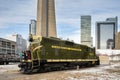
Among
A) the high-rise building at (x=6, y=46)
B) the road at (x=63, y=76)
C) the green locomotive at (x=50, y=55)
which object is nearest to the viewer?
the road at (x=63, y=76)

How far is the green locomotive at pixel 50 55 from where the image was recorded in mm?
24513

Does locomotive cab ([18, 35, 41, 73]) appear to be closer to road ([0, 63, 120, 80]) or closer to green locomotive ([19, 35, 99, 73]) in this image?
green locomotive ([19, 35, 99, 73])

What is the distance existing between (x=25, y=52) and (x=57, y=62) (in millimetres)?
5247

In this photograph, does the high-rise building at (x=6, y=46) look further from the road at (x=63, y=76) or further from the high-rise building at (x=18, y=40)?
the road at (x=63, y=76)

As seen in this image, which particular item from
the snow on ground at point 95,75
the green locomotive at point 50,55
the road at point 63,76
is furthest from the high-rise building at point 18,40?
the road at point 63,76

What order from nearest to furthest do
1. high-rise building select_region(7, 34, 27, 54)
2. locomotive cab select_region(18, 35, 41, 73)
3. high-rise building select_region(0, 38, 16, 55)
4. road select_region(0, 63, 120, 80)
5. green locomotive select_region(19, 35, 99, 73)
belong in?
road select_region(0, 63, 120, 80) < locomotive cab select_region(18, 35, 41, 73) < green locomotive select_region(19, 35, 99, 73) < high-rise building select_region(0, 38, 16, 55) < high-rise building select_region(7, 34, 27, 54)

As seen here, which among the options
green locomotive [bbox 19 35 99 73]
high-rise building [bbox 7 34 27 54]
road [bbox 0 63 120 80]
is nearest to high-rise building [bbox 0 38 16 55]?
high-rise building [bbox 7 34 27 54]

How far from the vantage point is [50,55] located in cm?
2738

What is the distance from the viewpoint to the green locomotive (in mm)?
24513

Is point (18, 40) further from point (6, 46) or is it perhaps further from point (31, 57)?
point (31, 57)

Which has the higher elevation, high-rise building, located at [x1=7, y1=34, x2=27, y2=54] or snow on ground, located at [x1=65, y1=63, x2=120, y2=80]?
high-rise building, located at [x1=7, y1=34, x2=27, y2=54]

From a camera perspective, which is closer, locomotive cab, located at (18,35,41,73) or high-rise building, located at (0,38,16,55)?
locomotive cab, located at (18,35,41,73)

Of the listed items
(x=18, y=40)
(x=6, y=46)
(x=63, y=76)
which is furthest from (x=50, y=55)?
(x=18, y=40)

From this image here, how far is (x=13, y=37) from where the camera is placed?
591 feet
